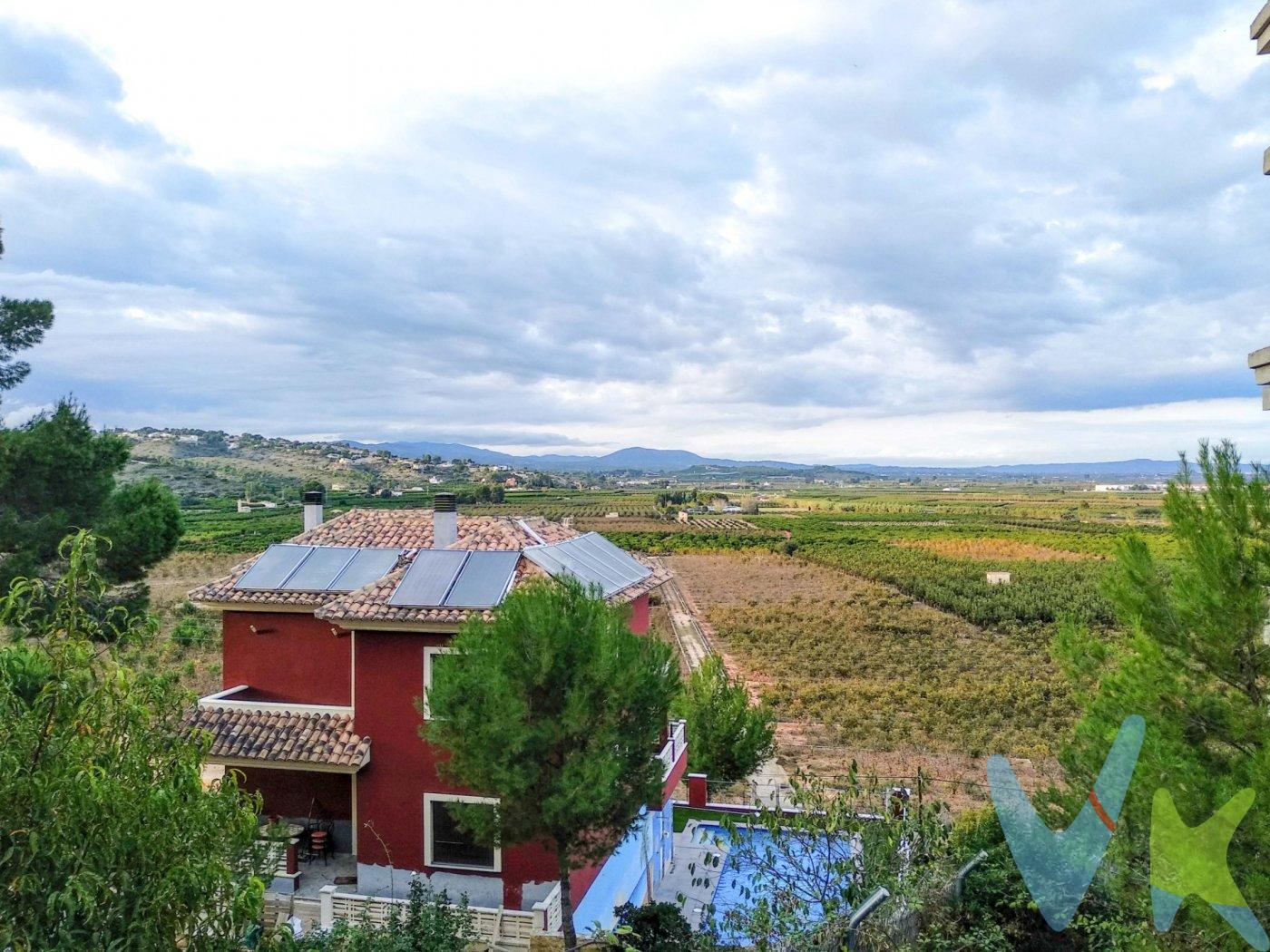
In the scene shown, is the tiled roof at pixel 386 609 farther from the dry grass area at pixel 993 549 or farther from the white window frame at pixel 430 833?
the dry grass area at pixel 993 549

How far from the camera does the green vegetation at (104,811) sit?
3.52 metres

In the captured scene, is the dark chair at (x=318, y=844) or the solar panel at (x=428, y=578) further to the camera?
the dark chair at (x=318, y=844)

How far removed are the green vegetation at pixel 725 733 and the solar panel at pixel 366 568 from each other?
24.5 feet

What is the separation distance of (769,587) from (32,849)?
5192 centimetres

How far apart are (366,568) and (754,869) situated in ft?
27.3

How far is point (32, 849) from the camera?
3471 mm

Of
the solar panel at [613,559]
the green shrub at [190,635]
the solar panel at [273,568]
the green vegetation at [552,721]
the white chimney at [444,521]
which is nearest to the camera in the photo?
the green vegetation at [552,721]

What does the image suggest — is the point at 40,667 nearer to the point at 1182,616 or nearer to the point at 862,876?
the point at 862,876

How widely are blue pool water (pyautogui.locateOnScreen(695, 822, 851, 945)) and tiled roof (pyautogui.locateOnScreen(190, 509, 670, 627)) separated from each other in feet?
13.1

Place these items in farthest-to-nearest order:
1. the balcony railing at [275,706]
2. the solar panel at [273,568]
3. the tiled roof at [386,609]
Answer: the solar panel at [273,568] → the balcony railing at [275,706] → the tiled roof at [386,609]

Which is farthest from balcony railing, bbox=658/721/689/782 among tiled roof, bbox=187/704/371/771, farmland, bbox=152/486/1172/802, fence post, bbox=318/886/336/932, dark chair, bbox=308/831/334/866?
farmland, bbox=152/486/1172/802

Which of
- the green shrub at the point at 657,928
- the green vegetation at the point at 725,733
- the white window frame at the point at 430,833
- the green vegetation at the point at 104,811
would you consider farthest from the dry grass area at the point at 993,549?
the green vegetation at the point at 104,811

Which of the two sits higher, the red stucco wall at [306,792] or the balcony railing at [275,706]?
the balcony railing at [275,706]

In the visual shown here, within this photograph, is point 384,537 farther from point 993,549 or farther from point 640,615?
point 993,549
